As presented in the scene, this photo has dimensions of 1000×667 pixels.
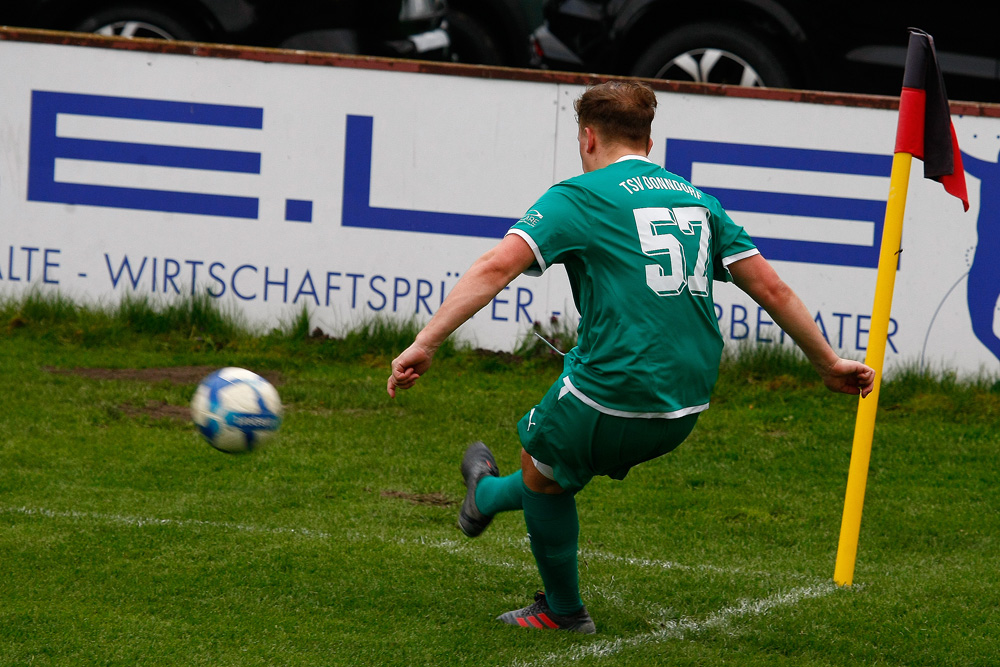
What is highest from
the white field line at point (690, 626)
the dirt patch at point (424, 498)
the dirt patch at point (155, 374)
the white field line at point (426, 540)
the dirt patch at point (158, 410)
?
the dirt patch at point (155, 374)

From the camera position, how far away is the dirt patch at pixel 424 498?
597cm

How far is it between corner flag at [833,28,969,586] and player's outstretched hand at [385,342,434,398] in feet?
7.09

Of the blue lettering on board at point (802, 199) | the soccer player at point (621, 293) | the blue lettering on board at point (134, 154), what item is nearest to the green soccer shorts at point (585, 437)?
the soccer player at point (621, 293)

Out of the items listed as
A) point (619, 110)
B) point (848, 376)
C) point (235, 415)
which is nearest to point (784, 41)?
point (848, 376)

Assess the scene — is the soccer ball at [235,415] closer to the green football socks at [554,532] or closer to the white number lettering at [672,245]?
the green football socks at [554,532]

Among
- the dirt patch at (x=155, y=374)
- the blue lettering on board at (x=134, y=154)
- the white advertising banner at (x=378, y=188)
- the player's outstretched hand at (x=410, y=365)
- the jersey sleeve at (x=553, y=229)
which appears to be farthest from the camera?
the blue lettering on board at (x=134, y=154)

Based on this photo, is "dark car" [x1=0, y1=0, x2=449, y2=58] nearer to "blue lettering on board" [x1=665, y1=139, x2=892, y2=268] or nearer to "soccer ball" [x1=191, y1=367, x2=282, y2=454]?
"blue lettering on board" [x1=665, y1=139, x2=892, y2=268]

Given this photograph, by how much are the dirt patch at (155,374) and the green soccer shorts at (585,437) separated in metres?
4.24

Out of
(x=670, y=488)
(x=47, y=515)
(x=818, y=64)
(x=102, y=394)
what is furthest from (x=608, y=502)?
(x=818, y=64)

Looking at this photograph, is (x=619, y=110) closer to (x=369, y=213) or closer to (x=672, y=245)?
(x=672, y=245)

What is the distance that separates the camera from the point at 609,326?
12.6 feet

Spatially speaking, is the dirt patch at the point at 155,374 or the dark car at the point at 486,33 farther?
the dark car at the point at 486,33

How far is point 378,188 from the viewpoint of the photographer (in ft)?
29.0

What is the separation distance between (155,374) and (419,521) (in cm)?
307
